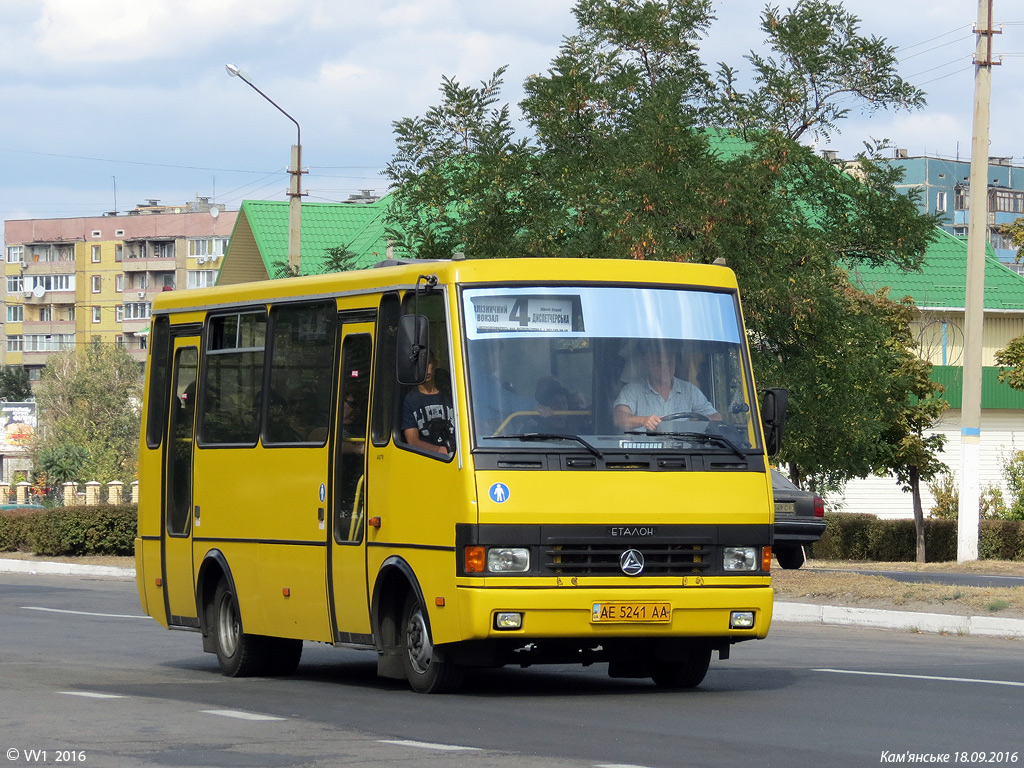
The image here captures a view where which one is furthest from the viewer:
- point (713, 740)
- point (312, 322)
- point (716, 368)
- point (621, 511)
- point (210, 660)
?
point (210, 660)

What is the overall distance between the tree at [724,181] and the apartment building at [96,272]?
444 feet

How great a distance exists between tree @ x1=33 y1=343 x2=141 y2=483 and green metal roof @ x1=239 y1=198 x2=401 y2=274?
2900 cm

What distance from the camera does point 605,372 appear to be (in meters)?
11.8

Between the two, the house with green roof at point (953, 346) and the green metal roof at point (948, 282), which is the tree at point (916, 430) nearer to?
the house with green roof at point (953, 346)

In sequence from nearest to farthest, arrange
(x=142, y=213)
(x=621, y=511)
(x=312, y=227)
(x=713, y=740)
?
1. (x=713, y=740)
2. (x=621, y=511)
3. (x=312, y=227)
4. (x=142, y=213)

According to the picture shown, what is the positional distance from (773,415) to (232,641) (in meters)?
4.71

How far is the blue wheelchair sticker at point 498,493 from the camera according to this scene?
36.8ft

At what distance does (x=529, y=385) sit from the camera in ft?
38.1

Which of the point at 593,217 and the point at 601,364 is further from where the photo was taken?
the point at 593,217

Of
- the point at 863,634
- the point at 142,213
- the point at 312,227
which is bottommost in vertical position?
the point at 863,634

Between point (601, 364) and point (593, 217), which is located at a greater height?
point (593, 217)

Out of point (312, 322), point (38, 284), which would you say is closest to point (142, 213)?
point (38, 284)

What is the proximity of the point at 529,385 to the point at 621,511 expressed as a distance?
3.22 feet

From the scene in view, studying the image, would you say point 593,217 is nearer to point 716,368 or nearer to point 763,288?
point 763,288
